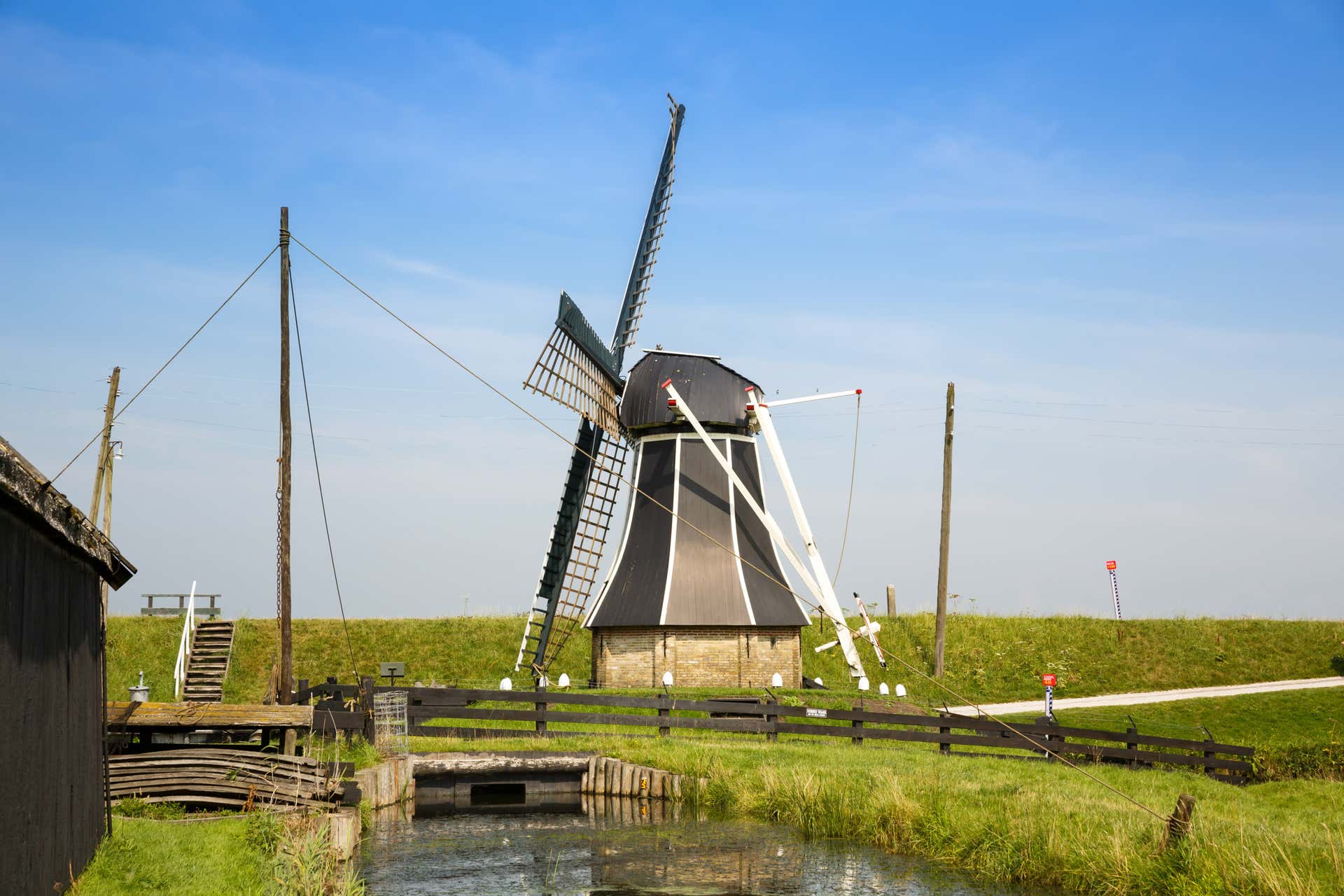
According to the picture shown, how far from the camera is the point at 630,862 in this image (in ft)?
40.5

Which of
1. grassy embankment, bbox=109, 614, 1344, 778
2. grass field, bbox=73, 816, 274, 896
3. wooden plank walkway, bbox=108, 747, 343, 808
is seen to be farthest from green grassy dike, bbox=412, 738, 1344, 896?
grassy embankment, bbox=109, 614, 1344, 778

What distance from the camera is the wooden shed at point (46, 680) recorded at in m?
6.26

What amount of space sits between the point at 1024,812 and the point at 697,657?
13.4m

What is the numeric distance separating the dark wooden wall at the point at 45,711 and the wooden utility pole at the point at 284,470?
753cm

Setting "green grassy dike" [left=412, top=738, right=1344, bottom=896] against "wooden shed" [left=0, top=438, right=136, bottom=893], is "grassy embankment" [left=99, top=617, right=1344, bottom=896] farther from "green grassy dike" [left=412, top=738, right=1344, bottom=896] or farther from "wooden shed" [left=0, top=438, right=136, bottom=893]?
"wooden shed" [left=0, top=438, right=136, bottom=893]

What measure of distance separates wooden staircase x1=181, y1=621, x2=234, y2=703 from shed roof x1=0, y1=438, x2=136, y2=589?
16090mm

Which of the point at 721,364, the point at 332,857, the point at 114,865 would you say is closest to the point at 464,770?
the point at 332,857

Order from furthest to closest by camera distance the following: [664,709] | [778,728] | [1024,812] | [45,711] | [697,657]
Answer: [697,657]
[664,709]
[778,728]
[1024,812]
[45,711]

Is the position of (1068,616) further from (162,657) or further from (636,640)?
(162,657)

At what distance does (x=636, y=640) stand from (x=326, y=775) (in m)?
12.5

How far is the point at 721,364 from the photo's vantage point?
1038 inches

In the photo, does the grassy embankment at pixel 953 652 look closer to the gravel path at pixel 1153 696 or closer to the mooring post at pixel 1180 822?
the gravel path at pixel 1153 696

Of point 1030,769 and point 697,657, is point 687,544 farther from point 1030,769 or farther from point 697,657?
point 1030,769

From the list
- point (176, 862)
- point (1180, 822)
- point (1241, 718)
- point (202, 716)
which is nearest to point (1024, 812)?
point (1180, 822)
